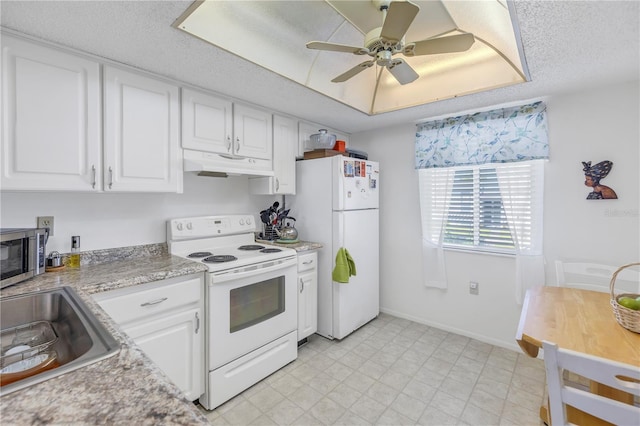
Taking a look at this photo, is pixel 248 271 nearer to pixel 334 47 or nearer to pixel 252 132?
pixel 252 132

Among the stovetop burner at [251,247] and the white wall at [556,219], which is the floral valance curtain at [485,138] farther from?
the stovetop burner at [251,247]

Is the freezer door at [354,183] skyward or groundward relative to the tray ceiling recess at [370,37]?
groundward

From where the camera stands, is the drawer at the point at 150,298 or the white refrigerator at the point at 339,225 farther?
the white refrigerator at the point at 339,225

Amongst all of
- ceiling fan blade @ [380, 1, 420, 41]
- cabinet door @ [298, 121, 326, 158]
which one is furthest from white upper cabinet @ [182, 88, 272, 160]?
ceiling fan blade @ [380, 1, 420, 41]

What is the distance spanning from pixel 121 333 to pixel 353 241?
7.13 feet

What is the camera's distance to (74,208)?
1.90 meters

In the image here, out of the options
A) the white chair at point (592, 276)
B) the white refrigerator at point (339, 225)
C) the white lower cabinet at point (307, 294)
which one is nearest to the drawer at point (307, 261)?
the white lower cabinet at point (307, 294)

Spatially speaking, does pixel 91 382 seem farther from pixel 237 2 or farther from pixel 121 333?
pixel 237 2

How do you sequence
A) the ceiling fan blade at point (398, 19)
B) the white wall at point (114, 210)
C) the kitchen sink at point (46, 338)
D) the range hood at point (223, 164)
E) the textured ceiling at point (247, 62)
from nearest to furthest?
the kitchen sink at point (46, 338), the ceiling fan blade at point (398, 19), the textured ceiling at point (247, 62), the white wall at point (114, 210), the range hood at point (223, 164)

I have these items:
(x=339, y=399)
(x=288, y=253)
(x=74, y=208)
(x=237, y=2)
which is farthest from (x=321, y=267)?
(x=237, y=2)

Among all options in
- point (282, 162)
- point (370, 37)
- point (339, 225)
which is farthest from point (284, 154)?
point (370, 37)

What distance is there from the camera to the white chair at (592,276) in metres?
2.07

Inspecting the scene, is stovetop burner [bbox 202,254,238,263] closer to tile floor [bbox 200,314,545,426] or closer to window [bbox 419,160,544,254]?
tile floor [bbox 200,314,545,426]

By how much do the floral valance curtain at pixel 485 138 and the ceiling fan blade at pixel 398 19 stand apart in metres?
1.72
